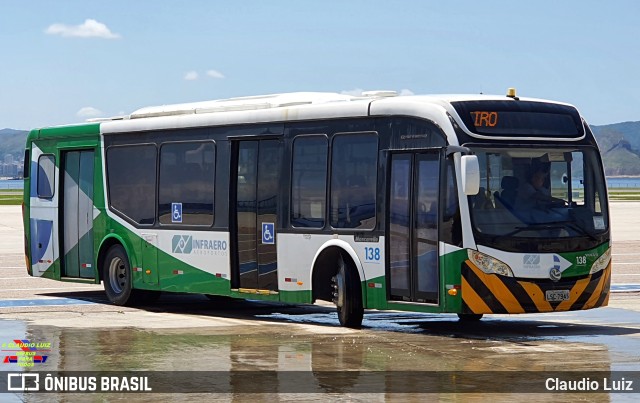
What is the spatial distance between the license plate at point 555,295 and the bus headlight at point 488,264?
0.52m

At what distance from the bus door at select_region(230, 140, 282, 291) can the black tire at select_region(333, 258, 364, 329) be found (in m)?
1.46

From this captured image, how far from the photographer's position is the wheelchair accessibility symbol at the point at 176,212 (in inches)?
781

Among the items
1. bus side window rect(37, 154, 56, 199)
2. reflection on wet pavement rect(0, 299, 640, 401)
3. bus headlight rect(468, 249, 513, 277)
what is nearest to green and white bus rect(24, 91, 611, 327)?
bus headlight rect(468, 249, 513, 277)

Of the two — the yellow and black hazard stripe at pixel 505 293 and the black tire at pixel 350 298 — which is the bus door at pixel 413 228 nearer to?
the yellow and black hazard stripe at pixel 505 293

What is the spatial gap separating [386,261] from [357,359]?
288 centimetres

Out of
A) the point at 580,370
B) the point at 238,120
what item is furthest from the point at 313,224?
the point at 580,370

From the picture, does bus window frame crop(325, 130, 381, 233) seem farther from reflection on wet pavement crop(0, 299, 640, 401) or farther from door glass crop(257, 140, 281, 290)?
reflection on wet pavement crop(0, 299, 640, 401)

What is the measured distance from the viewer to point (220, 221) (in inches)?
744

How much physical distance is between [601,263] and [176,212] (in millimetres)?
6838

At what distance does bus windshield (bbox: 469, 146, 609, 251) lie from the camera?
15438 mm

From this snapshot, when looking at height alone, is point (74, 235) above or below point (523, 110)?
below

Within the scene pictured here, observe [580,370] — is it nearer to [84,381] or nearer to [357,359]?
[357,359]

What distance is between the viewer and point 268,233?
59.2 feet

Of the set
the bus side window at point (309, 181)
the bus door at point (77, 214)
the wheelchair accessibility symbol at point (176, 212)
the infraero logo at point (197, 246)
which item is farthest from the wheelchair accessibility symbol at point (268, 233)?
the bus door at point (77, 214)
